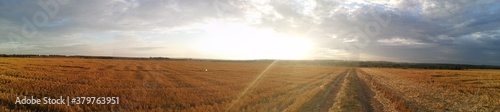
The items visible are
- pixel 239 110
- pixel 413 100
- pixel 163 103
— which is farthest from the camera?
pixel 413 100

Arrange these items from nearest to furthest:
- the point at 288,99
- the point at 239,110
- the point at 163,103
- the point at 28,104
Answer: the point at 28,104 < the point at 239,110 < the point at 163,103 < the point at 288,99

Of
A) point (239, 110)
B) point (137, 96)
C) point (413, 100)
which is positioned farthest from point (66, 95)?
point (413, 100)

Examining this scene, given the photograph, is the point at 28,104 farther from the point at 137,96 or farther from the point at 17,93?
the point at 137,96

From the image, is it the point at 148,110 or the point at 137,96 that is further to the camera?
the point at 137,96

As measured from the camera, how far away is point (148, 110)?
15711 mm

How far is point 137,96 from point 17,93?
252 inches

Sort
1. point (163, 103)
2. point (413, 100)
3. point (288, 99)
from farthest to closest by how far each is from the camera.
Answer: point (413, 100) → point (288, 99) → point (163, 103)

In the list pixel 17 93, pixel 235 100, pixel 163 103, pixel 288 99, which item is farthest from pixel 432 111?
pixel 17 93

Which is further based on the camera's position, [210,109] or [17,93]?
[17,93]

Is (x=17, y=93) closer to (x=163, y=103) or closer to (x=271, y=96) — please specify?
(x=163, y=103)

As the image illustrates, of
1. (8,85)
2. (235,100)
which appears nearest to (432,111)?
(235,100)

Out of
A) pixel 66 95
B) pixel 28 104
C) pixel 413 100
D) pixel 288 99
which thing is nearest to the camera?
pixel 28 104

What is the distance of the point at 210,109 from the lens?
16047mm

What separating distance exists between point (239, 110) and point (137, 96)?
6998mm
